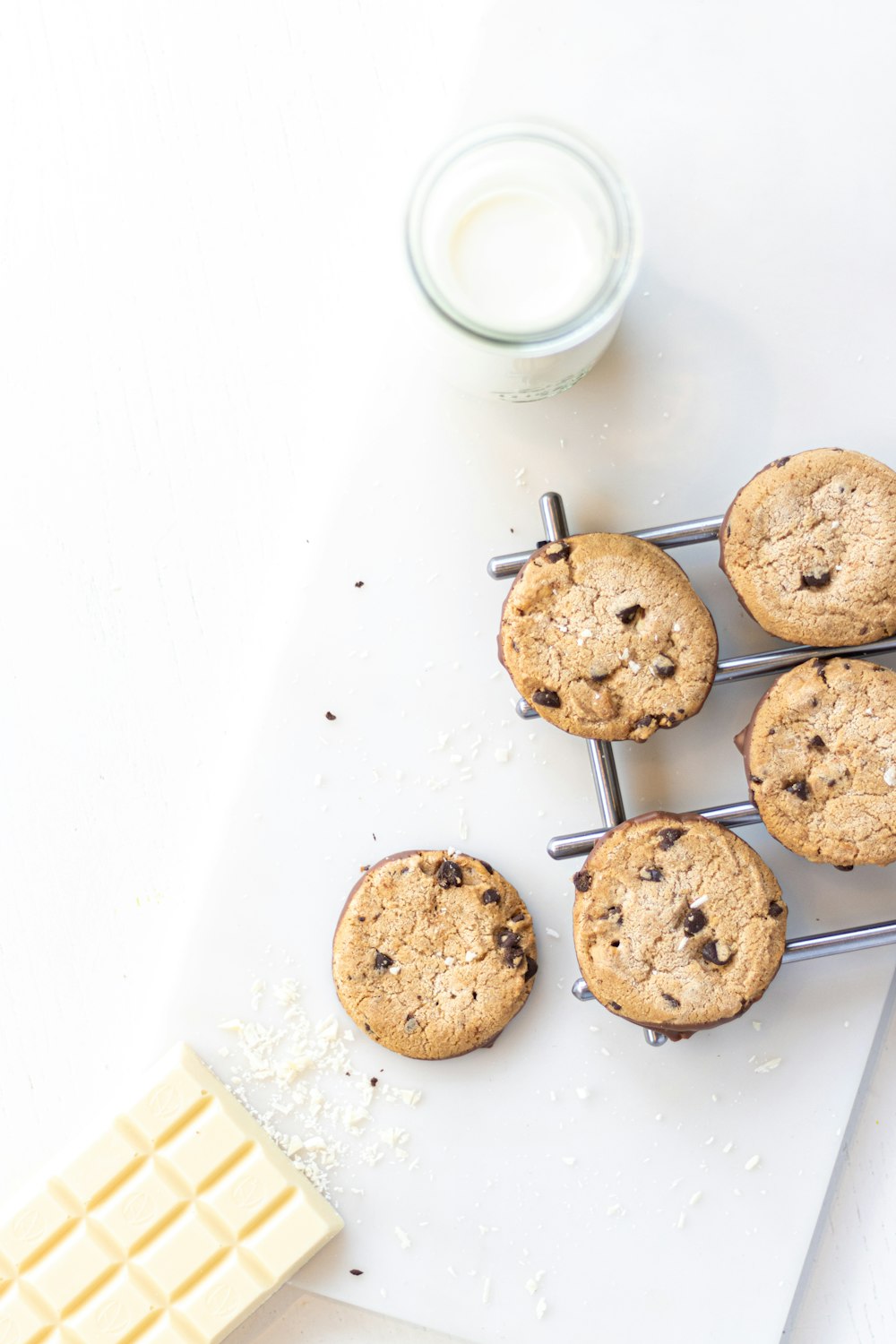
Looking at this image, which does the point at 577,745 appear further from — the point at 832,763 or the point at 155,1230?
the point at 155,1230

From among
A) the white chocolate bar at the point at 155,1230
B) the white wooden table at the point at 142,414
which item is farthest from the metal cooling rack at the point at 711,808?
the white chocolate bar at the point at 155,1230

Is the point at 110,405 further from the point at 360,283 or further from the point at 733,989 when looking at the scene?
the point at 733,989

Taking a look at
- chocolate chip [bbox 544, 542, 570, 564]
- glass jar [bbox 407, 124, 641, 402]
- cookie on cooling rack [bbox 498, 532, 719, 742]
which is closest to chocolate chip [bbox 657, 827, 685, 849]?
cookie on cooling rack [bbox 498, 532, 719, 742]

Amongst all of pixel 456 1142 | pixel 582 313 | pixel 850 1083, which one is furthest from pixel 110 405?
pixel 850 1083

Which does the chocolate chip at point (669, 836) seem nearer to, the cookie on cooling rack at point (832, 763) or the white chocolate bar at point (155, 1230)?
the cookie on cooling rack at point (832, 763)

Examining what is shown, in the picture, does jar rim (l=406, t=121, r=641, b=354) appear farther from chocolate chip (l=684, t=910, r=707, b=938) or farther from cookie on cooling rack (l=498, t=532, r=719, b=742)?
chocolate chip (l=684, t=910, r=707, b=938)

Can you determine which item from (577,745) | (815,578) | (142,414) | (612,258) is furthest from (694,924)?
(142,414)
